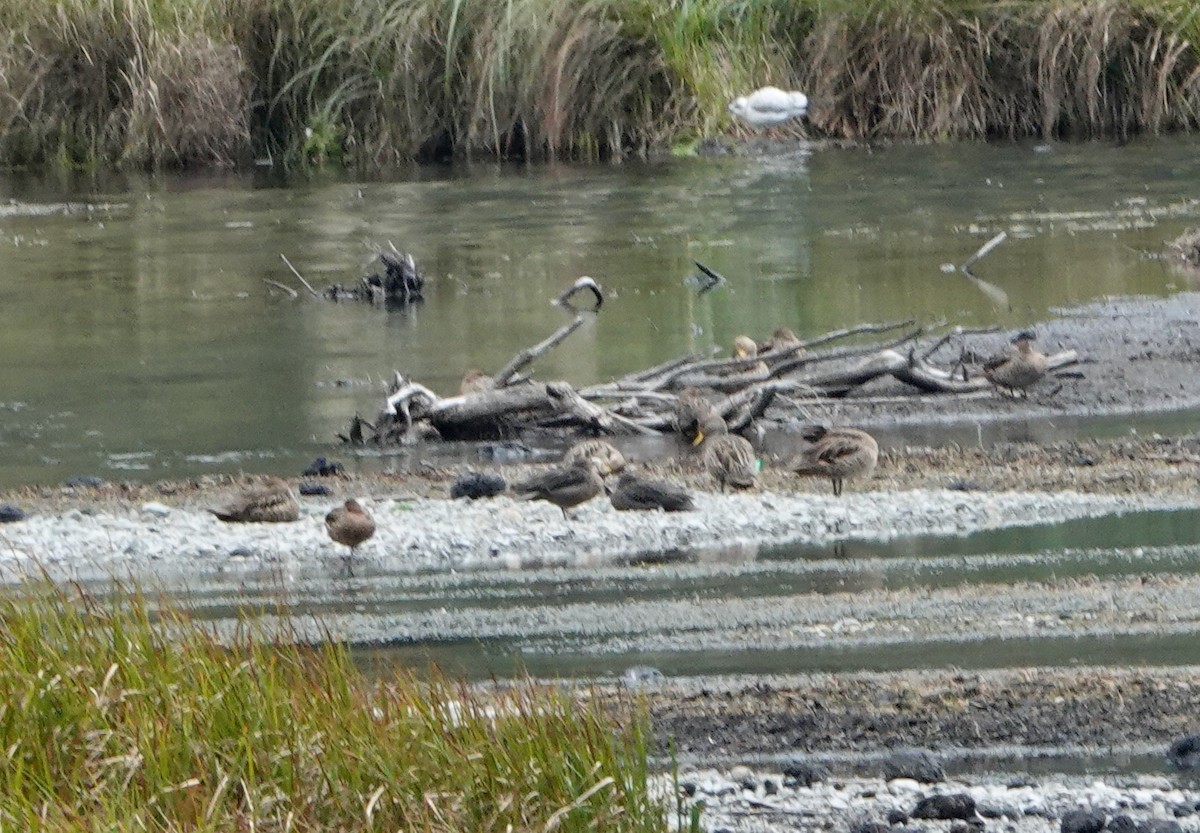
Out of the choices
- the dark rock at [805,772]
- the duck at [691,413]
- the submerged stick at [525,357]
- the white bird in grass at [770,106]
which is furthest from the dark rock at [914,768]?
the white bird in grass at [770,106]

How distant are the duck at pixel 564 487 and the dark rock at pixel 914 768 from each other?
→ 13.5ft

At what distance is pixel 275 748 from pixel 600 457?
5780 mm

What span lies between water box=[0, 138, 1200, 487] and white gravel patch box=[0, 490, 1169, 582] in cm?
216

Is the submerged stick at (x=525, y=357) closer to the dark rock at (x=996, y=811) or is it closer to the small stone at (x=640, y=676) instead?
the small stone at (x=640, y=676)

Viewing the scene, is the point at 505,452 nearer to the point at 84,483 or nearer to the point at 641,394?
the point at 641,394

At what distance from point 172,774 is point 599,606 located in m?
3.25

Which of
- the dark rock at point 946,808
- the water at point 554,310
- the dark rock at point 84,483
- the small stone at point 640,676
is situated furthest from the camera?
the dark rock at point 84,483

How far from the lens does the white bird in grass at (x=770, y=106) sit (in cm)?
2997

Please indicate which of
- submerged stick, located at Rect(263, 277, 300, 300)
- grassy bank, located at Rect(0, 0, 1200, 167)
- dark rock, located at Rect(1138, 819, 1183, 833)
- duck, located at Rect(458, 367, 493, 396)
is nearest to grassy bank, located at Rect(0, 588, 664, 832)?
dark rock, located at Rect(1138, 819, 1183, 833)

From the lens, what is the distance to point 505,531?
10406 mm

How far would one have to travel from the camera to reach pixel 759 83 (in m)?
30.9

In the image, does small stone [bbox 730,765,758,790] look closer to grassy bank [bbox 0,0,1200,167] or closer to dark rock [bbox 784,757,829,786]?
dark rock [bbox 784,757,829,786]

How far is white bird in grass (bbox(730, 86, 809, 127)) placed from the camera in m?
30.0

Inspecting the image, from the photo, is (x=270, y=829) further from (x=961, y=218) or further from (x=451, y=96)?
(x=451, y=96)
